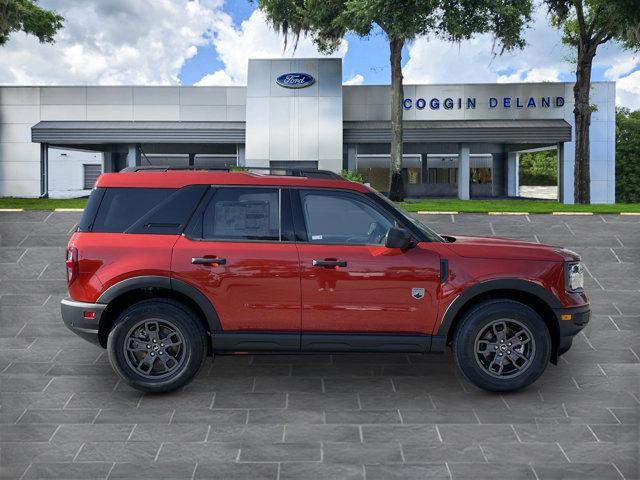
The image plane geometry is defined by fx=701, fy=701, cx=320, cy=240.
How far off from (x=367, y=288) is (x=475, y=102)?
100 feet

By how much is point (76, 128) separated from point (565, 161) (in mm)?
24193

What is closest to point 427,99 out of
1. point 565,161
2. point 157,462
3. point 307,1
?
point 565,161

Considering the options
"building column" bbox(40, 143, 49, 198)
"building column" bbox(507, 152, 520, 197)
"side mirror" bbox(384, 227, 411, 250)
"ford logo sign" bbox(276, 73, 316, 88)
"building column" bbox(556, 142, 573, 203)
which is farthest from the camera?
"building column" bbox(507, 152, 520, 197)

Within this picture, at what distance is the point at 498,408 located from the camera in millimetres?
5824

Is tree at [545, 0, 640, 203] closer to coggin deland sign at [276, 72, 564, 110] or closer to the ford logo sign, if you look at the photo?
coggin deland sign at [276, 72, 564, 110]

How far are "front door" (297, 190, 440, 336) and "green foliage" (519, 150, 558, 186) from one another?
62248 millimetres

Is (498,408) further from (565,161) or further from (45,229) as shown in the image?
(565,161)

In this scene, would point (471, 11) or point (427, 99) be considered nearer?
point (471, 11)

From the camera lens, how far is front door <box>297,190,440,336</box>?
19.9 feet

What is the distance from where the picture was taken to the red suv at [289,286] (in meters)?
6.09

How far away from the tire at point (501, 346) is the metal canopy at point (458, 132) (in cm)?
2815

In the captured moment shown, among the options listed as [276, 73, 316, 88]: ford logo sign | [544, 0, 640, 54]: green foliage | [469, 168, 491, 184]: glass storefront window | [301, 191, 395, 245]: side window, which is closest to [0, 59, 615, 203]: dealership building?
[276, 73, 316, 88]: ford logo sign

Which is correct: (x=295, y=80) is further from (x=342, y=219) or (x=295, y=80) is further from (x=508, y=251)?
(x=508, y=251)

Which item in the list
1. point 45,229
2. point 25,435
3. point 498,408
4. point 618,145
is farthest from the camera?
point 618,145
